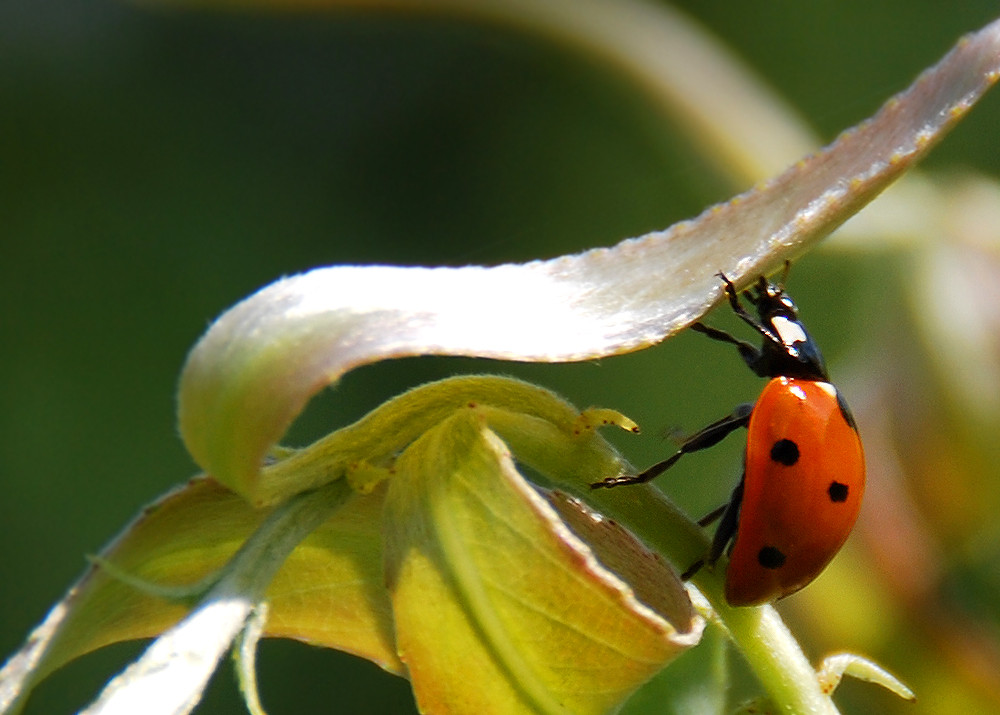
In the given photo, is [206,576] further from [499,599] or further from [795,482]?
[795,482]

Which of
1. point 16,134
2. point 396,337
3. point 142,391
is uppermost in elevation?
point 16,134

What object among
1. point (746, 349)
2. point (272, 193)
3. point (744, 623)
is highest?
point (272, 193)

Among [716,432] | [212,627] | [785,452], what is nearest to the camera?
[212,627]

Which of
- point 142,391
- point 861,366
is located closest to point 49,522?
point 142,391

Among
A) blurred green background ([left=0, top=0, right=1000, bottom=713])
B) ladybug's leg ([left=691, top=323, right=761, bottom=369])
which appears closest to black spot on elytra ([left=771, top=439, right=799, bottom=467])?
ladybug's leg ([left=691, top=323, right=761, bottom=369])

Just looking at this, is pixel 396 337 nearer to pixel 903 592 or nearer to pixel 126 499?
pixel 903 592

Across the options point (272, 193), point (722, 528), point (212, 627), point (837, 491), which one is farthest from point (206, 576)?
point (272, 193)

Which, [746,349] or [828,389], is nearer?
[828,389]
